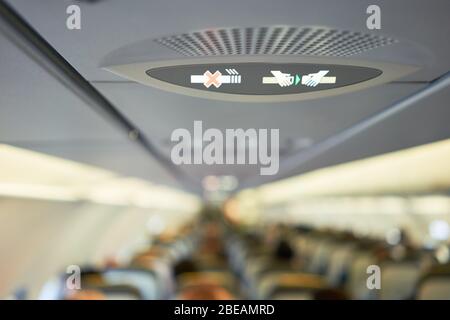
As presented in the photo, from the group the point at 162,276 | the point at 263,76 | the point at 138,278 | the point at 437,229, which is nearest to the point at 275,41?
the point at 263,76

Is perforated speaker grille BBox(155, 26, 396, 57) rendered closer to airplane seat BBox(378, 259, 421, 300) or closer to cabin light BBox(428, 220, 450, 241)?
airplane seat BBox(378, 259, 421, 300)

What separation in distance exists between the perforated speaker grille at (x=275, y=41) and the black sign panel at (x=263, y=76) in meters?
0.09

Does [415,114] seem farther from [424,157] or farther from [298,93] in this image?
[424,157]

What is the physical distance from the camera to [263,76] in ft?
5.57

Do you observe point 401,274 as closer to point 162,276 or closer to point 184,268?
point 162,276

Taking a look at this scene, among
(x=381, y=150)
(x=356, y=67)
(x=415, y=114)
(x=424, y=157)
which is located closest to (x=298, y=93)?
(x=356, y=67)

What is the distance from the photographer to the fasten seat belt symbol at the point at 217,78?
1.70 meters

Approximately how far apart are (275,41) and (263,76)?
0.20 meters

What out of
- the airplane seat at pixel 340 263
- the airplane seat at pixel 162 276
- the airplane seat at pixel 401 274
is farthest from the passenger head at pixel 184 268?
the airplane seat at pixel 340 263

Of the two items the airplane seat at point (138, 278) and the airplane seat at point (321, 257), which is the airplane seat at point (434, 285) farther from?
the airplane seat at point (321, 257)

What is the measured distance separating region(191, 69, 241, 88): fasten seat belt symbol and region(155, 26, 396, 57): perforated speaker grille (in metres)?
0.14

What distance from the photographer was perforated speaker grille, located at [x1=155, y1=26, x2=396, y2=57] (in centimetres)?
145

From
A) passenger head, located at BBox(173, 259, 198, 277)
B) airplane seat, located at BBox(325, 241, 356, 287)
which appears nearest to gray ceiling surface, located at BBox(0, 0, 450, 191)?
passenger head, located at BBox(173, 259, 198, 277)

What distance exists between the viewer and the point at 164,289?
18.1 feet
